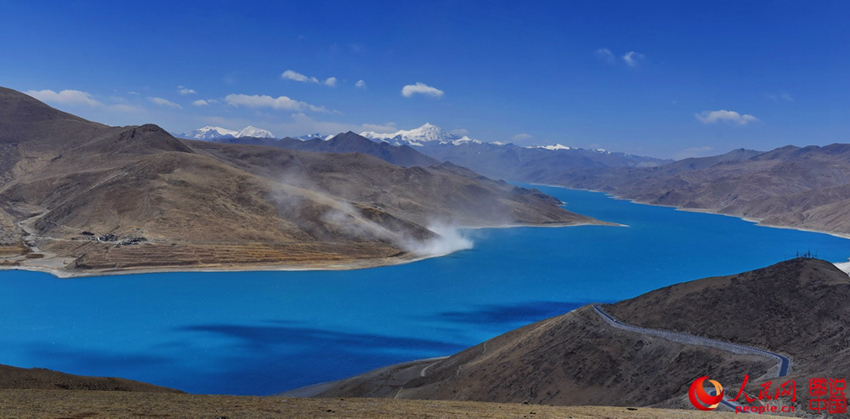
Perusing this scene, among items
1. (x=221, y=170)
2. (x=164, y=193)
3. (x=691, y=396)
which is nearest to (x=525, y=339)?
(x=691, y=396)

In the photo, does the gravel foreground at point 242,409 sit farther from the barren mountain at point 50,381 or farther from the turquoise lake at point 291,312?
the turquoise lake at point 291,312

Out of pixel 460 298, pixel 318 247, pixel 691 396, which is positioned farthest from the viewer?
pixel 318 247

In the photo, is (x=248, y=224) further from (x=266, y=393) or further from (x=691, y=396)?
(x=691, y=396)

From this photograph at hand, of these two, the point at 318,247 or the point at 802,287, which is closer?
the point at 802,287

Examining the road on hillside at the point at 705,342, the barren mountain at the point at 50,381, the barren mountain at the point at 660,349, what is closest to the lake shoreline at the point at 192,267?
the barren mountain at the point at 660,349

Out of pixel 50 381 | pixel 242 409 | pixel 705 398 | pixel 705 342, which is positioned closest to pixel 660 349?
pixel 705 342
